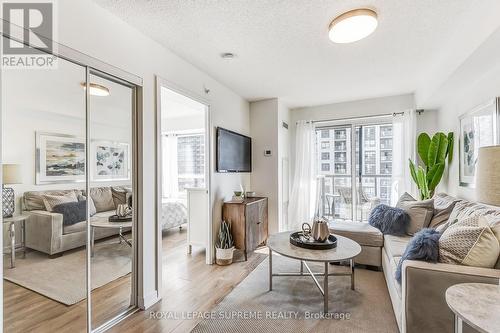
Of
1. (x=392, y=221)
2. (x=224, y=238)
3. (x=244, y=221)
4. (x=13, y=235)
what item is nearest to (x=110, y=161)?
(x=13, y=235)

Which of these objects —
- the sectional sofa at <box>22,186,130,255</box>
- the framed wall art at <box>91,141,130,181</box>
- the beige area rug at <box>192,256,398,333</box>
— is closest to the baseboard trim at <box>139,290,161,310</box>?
the beige area rug at <box>192,256,398,333</box>

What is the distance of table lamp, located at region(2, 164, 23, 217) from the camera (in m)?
1.37

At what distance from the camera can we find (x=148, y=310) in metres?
2.15

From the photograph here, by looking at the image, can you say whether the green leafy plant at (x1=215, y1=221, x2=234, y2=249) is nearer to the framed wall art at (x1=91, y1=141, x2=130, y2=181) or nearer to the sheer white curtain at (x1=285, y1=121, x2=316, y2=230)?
the framed wall art at (x1=91, y1=141, x2=130, y2=181)

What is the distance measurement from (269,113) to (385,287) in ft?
9.75

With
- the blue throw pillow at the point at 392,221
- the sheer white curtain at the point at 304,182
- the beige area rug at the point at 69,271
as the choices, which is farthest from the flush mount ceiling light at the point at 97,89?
the sheer white curtain at the point at 304,182

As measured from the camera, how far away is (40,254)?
1.59 metres

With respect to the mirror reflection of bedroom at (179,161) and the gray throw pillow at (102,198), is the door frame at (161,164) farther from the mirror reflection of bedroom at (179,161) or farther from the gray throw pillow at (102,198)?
the mirror reflection of bedroom at (179,161)

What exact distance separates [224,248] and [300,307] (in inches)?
51.1

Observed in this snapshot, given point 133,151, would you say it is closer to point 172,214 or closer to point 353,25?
point 353,25

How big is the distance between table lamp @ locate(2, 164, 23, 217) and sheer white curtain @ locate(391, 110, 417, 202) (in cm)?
464

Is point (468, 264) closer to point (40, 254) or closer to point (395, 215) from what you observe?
point (395, 215)

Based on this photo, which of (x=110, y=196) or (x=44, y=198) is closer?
(x=44, y=198)

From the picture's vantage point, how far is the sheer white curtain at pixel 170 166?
5859 millimetres
